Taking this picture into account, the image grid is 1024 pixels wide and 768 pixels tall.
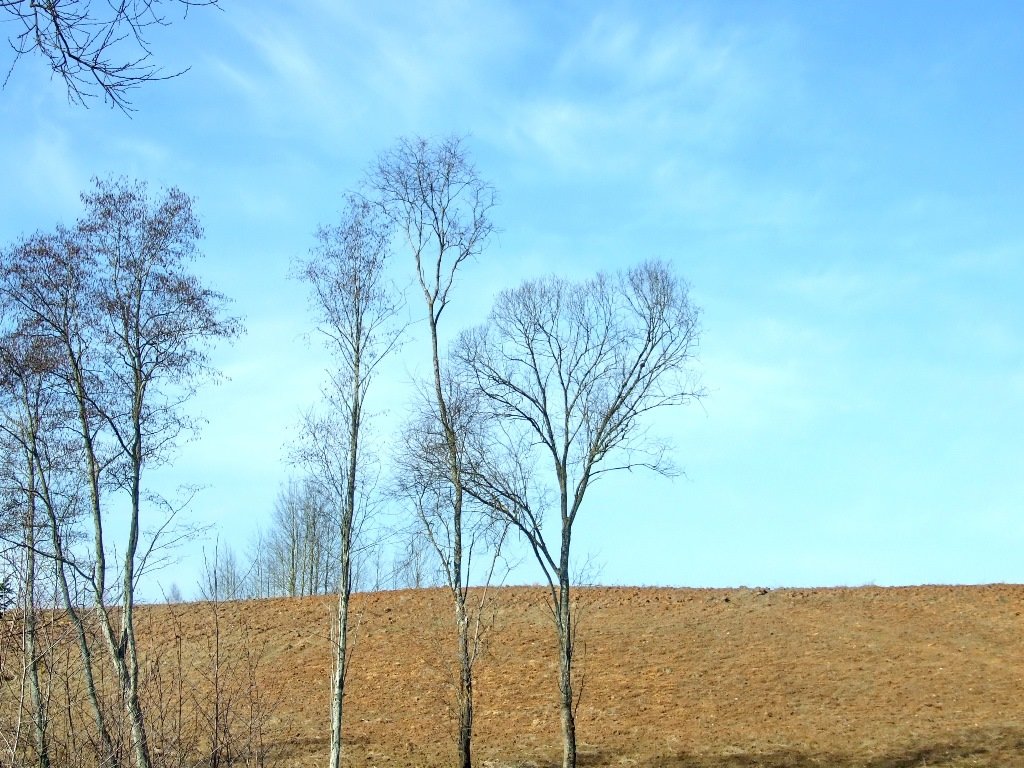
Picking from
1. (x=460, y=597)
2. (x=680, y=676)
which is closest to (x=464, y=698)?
(x=460, y=597)

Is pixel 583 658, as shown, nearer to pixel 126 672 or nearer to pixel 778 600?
pixel 778 600

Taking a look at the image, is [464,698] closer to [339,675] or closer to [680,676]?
[339,675]

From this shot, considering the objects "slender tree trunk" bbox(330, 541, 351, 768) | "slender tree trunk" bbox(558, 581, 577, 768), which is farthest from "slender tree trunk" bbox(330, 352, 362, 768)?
"slender tree trunk" bbox(558, 581, 577, 768)

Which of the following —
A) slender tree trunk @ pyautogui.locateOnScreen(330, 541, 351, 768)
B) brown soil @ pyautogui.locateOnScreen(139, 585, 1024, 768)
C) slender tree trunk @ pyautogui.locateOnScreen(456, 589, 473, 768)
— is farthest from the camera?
brown soil @ pyautogui.locateOnScreen(139, 585, 1024, 768)

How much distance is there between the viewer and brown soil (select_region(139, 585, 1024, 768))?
782 inches

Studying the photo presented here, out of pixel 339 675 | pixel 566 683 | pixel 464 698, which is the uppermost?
pixel 339 675

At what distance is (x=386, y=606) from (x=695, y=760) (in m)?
14.0

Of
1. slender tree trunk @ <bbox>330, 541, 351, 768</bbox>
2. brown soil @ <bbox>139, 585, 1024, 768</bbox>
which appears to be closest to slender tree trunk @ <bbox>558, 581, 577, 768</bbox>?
brown soil @ <bbox>139, 585, 1024, 768</bbox>

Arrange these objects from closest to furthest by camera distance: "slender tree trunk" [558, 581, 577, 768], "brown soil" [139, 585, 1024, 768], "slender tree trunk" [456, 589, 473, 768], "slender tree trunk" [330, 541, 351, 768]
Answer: "slender tree trunk" [330, 541, 351, 768] → "slender tree trunk" [558, 581, 577, 768] → "slender tree trunk" [456, 589, 473, 768] → "brown soil" [139, 585, 1024, 768]

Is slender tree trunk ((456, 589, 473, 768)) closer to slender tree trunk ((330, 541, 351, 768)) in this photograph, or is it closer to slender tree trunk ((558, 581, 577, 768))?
slender tree trunk ((558, 581, 577, 768))

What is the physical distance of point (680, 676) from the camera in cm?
2442

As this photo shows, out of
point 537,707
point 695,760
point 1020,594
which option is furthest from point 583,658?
point 1020,594

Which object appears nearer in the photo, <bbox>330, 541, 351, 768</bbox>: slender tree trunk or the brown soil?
<bbox>330, 541, 351, 768</bbox>: slender tree trunk

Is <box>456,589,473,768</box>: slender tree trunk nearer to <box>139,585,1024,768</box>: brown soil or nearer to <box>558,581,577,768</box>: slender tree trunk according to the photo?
<box>139,585,1024,768</box>: brown soil
